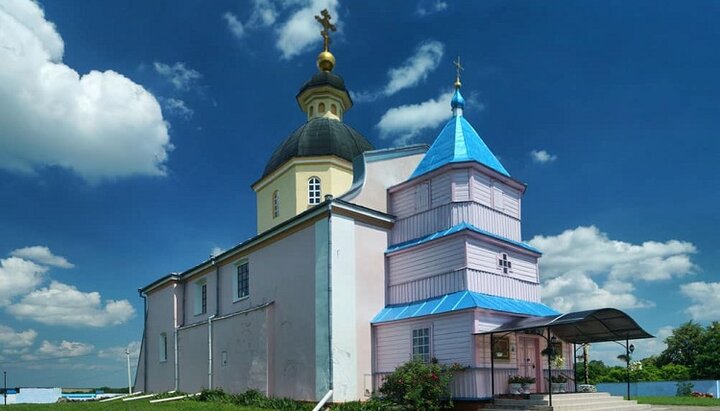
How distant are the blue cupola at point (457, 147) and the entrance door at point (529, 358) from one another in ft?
18.5

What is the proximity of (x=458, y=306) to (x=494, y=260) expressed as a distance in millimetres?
2720

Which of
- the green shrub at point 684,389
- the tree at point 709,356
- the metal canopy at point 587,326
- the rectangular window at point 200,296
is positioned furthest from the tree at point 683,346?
the rectangular window at point 200,296

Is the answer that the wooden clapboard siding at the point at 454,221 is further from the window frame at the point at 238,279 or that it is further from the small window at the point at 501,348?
the window frame at the point at 238,279

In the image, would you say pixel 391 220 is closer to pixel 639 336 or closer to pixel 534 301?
pixel 534 301

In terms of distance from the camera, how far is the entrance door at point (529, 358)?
1709 centimetres

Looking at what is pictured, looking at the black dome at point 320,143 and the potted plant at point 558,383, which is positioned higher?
the black dome at point 320,143

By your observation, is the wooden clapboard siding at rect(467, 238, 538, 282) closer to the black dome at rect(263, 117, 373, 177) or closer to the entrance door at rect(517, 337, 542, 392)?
the entrance door at rect(517, 337, 542, 392)

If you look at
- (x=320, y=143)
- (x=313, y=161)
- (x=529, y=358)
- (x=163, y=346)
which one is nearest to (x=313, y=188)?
(x=313, y=161)

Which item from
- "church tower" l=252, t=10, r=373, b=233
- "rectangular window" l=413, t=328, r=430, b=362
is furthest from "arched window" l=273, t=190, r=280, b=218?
"rectangular window" l=413, t=328, r=430, b=362

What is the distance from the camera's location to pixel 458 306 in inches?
626

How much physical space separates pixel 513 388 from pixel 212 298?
1455 cm

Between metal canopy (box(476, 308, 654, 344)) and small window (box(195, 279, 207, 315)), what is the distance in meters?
15.6

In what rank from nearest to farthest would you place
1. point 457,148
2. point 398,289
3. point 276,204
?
1. point 398,289
2. point 457,148
3. point 276,204

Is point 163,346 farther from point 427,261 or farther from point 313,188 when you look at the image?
point 427,261
